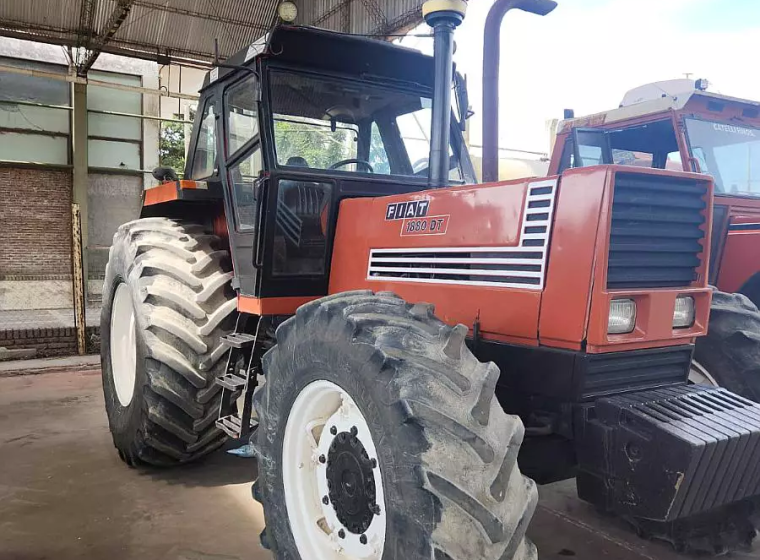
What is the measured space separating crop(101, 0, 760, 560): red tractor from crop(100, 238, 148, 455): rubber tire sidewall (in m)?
0.04

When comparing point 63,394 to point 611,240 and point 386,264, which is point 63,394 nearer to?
point 386,264

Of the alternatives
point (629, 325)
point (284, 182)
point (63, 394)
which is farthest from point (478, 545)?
point (63, 394)

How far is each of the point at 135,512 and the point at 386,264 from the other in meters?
1.93

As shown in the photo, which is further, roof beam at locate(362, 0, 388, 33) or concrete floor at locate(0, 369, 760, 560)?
roof beam at locate(362, 0, 388, 33)

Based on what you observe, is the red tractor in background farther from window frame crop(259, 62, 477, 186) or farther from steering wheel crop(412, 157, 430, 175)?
steering wheel crop(412, 157, 430, 175)

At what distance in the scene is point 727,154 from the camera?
18.0 ft

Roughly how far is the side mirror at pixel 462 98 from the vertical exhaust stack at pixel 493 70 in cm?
15

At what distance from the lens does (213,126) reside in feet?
13.0

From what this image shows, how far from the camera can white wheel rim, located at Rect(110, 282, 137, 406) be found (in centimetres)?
453

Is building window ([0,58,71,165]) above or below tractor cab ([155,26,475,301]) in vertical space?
above

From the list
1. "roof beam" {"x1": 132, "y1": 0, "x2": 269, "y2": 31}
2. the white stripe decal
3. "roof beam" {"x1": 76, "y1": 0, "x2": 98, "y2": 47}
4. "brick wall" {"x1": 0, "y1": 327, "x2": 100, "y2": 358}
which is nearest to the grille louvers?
the white stripe decal

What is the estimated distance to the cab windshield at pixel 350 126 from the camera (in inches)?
132

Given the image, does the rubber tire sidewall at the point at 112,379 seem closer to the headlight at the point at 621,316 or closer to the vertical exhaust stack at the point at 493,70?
the vertical exhaust stack at the point at 493,70

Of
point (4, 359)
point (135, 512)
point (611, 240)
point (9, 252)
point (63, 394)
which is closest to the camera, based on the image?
point (611, 240)
